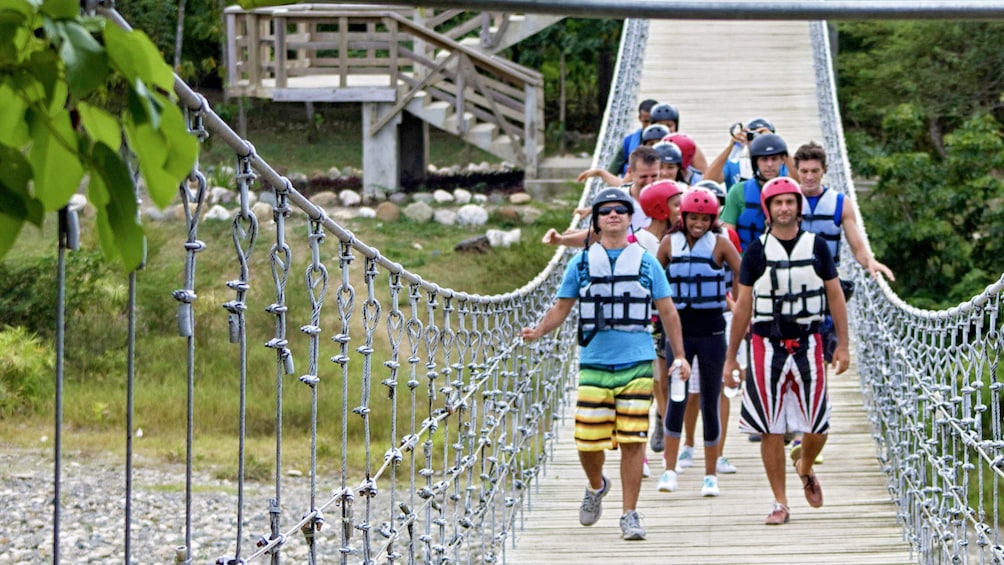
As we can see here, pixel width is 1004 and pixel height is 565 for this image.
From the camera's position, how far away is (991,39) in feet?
49.6

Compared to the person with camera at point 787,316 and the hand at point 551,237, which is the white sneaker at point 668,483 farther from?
the hand at point 551,237

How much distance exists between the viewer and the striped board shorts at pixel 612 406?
4551 millimetres

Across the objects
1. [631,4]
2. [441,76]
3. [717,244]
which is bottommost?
[717,244]

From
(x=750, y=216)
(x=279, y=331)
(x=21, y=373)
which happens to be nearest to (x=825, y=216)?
(x=750, y=216)

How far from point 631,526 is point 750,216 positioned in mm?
1467

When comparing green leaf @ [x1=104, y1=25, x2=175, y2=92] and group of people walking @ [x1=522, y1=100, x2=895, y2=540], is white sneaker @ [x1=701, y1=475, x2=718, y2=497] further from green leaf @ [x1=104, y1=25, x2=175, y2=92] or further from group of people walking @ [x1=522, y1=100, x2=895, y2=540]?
green leaf @ [x1=104, y1=25, x2=175, y2=92]

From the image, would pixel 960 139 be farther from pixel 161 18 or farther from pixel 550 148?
pixel 161 18

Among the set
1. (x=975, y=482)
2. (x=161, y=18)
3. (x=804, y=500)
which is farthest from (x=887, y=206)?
(x=161, y=18)

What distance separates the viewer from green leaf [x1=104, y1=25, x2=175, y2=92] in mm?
902

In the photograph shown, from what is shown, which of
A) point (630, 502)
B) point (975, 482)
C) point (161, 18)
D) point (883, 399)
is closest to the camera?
point (630, 502)

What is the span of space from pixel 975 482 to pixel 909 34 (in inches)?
307

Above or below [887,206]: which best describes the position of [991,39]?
above

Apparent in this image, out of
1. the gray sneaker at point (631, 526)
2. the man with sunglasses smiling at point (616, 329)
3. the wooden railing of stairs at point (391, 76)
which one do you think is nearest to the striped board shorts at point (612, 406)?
the man with sunglasses smiling at point (616, 329)

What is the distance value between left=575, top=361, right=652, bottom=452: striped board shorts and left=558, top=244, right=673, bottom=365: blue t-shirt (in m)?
0.03
